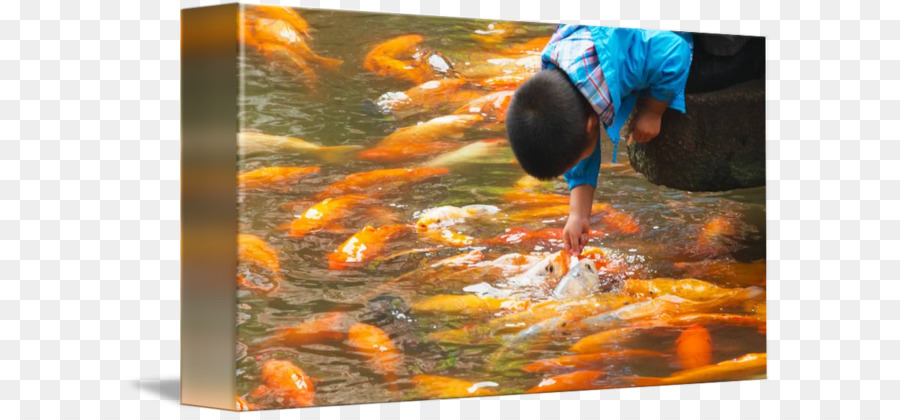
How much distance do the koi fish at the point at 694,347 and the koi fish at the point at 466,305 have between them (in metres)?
0.89

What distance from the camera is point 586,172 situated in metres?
5.70

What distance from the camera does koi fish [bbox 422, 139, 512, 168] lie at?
5.47 metres

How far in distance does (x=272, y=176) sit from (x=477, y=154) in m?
0.99

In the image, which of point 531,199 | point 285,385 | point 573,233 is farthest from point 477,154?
point 285,385

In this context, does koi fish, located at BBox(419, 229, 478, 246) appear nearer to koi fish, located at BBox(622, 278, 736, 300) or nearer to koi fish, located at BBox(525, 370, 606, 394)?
koi fish, located at BBox(525, 370, 606, 394)

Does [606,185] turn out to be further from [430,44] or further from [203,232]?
[203,232]

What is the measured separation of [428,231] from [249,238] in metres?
0.84

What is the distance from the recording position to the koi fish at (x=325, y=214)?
17.1 ft

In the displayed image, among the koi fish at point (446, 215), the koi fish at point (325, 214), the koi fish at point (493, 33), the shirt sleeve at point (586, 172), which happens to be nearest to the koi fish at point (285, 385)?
the koi fish at point (325, 214)

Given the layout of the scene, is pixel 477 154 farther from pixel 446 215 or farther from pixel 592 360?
pixel 592 360

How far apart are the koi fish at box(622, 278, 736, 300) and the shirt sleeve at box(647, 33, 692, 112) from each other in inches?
34.8

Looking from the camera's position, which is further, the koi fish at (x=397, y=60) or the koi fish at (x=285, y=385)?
the koi fish at (x=397, y=60)

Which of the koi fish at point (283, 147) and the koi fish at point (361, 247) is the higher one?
the koi fish at point (283, 147)

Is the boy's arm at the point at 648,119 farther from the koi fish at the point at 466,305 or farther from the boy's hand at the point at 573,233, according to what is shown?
the koi fish at the point at 466,305
